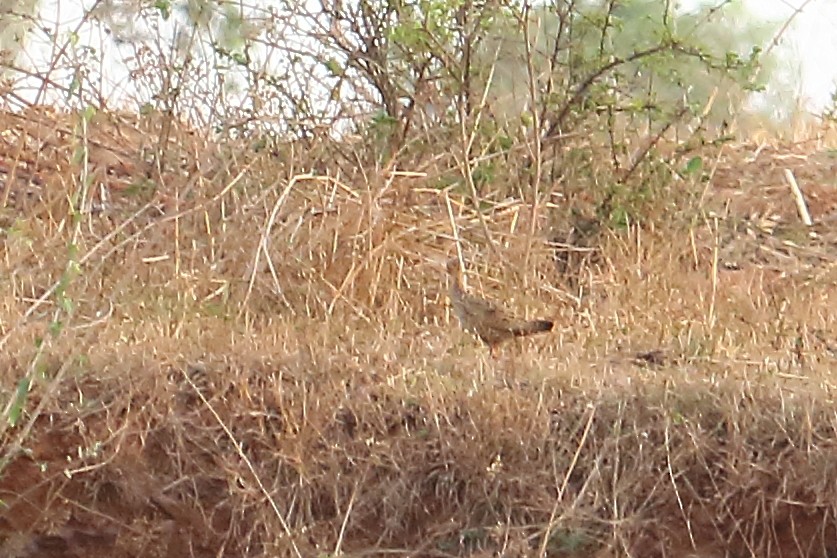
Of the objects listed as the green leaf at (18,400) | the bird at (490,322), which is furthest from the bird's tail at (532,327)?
the green leaf at (18,400)

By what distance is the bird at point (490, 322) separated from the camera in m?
5.05

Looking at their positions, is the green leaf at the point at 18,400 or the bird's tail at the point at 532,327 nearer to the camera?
the green leaf at the point at 18,400

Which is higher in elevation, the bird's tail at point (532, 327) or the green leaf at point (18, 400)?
the bird's tail at point (532, 327)

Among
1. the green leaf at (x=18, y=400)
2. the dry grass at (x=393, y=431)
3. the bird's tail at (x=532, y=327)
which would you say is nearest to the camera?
the green leaf at (x=18, y=400)

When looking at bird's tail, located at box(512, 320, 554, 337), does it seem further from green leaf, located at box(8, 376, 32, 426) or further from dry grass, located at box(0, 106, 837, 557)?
green leaf, located at box(8, 376, 32, 426)

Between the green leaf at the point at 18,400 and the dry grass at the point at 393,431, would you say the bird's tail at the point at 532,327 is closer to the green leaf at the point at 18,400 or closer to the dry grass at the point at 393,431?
the dry grass at the point at 393,431

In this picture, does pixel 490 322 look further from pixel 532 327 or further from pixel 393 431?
pixel 393 431

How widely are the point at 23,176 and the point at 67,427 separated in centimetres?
279

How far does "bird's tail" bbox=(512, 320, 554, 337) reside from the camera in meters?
5.03

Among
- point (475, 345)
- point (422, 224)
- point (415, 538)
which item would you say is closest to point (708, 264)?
point (422, 224)

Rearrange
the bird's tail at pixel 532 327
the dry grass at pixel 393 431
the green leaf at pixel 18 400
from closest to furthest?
the green leaf at pixel 18 400, the dry grass at pixel 393 431, the bird's tail at pixel 532 327

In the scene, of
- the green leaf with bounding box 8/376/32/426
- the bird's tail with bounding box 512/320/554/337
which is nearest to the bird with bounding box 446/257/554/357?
the bird's tail with bounding box 512/320/554/337

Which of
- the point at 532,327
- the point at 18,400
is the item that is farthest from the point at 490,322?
the point at 18,400

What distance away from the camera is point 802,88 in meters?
9.27
